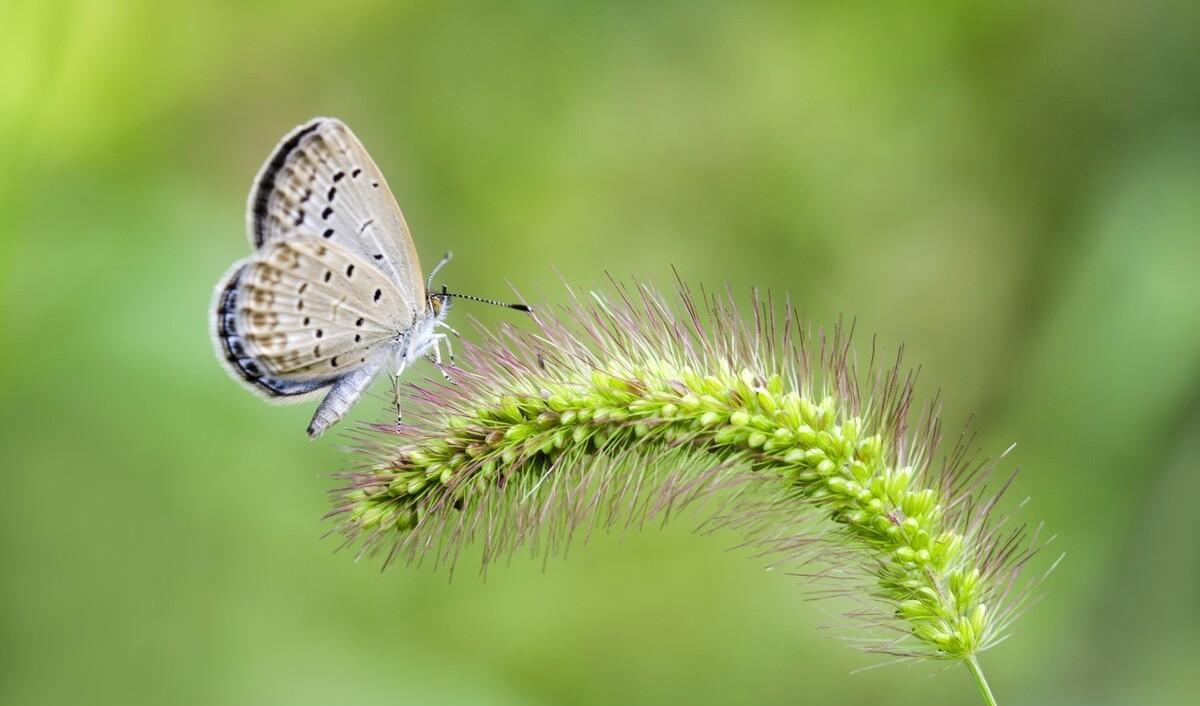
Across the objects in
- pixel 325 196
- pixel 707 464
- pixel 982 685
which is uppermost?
pixel 325 196

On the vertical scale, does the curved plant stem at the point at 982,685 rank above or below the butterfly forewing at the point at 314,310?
below

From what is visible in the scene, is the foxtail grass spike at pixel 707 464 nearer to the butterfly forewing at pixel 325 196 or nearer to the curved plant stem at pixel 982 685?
the curved plant stem at pixel 982 685

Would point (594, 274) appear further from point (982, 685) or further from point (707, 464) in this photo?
point (982, 685)

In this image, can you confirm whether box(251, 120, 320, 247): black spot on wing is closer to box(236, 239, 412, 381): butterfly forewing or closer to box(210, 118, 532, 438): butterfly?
box(210, 118, 532, 438): butterfly

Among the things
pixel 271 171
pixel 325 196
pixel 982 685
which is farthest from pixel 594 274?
pixel 982 685

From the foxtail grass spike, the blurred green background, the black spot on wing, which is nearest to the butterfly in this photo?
the black spot on wing

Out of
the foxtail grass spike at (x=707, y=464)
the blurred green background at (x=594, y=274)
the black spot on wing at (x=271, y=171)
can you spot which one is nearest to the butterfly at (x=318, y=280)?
the black spot on wing at (x=271, y=171)

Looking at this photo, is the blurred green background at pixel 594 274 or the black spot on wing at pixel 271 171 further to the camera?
the blurred green background at pixel 594 274

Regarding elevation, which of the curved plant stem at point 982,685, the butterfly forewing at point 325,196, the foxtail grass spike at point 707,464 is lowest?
the curved plant stem at point 982,685
